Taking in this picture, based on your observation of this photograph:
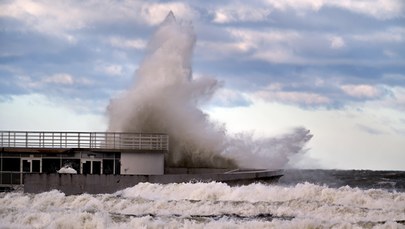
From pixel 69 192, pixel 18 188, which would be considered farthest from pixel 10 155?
pixel 69 192

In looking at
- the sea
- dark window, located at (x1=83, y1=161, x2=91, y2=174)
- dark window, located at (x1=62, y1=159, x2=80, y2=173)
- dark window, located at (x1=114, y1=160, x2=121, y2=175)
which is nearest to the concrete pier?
the sea

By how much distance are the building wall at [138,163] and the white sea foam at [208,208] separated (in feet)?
11.6

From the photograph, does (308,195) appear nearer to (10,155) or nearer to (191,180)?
(191,180)

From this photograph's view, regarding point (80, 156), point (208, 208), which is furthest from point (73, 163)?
point (208, 208)

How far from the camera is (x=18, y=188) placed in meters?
39.1

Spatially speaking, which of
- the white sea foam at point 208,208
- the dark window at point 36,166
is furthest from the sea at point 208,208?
the dark window at point 36,166

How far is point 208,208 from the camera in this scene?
1273 inches

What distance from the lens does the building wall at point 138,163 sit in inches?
1564

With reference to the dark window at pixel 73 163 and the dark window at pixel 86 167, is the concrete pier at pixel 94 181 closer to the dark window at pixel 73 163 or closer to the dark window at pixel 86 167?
the dark window at pixel 73 163

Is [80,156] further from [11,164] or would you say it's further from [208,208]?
[208,208]

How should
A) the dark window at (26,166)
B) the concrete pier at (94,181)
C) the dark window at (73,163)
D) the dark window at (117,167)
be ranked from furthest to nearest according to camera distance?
the dark window at (26,166)
the dark window at (73,163)
the dark window at (117,167)
the concrete pier at (94,181)

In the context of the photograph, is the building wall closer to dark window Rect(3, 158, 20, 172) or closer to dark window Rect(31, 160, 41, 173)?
dark window Rect(31, 160, 41, 173)

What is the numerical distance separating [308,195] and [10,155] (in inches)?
556

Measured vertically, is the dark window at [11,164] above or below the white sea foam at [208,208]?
→ above
